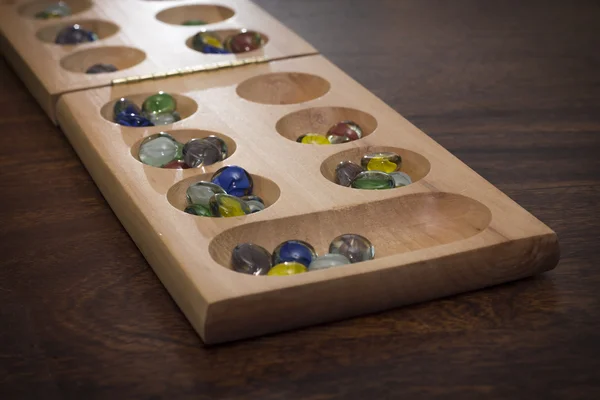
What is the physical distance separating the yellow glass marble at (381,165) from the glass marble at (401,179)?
0.02m

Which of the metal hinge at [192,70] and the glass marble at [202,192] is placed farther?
the metal hinge at [192,70]

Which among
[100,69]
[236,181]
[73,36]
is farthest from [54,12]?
[236,181]

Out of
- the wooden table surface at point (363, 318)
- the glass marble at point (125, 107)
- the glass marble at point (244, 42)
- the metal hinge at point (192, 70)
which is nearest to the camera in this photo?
the wooden table surface at point (363, 318)

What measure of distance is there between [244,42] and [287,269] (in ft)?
2.00

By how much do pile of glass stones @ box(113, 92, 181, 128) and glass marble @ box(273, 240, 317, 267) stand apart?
352 millimetres

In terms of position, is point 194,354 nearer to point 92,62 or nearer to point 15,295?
point 15,295

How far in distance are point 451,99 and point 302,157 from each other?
321 mm

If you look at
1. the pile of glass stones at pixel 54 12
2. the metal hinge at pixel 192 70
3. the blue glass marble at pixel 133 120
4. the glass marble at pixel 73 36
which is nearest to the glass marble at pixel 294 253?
the blue glass marble at pixel 133 120

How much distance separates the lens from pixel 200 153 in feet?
3.38

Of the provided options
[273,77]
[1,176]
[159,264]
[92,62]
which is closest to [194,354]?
[159,264]

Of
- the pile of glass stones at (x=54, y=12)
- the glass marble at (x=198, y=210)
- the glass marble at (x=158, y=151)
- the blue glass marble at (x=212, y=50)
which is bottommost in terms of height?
the pile of glass stones at (x=54, y=12)

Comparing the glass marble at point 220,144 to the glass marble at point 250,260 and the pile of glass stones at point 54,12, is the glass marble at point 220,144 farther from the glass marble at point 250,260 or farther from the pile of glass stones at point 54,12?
the pile of glass stones at point 54,12

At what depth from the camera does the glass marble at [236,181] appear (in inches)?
38.2

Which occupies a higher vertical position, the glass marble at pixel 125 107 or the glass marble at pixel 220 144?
the glass marble at pixel 220 144
